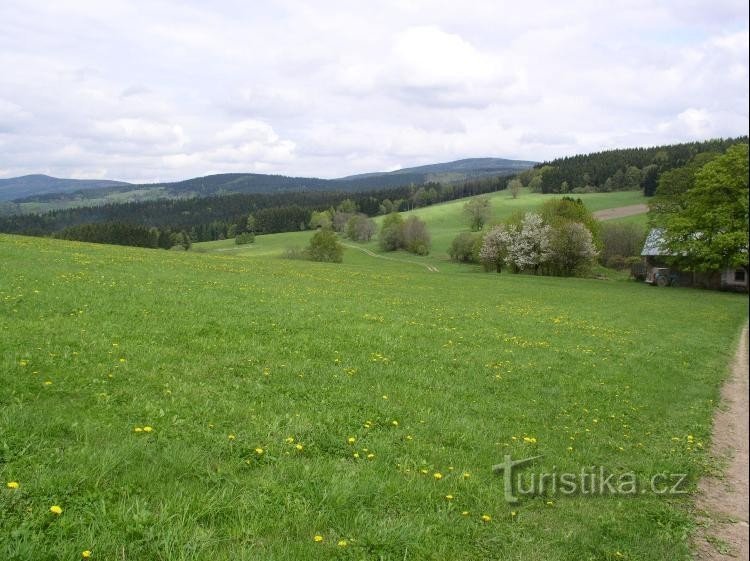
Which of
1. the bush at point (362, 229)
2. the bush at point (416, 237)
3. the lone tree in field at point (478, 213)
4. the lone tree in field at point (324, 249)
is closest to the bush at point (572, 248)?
the lone tree in field at point (324, 249)

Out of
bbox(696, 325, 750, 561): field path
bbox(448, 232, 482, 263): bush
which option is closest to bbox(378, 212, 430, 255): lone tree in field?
bbox(448, 232, 482, 263): bush

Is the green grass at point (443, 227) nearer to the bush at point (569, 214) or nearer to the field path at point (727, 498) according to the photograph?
the bush at point (569, 214)

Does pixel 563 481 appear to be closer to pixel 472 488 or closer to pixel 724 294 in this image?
pixel 472 488

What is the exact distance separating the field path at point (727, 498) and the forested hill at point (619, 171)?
6426 inches

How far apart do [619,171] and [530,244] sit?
11890 cm

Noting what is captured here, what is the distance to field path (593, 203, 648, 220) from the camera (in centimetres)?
13171

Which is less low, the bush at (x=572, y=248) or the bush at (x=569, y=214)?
the bush at (x=569, y=214)

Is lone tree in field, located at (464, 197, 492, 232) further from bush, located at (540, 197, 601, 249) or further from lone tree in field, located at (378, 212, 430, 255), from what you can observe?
bush, located at (540, 197, 601, 249)

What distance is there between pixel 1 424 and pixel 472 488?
22.1 ft

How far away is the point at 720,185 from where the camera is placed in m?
50.6

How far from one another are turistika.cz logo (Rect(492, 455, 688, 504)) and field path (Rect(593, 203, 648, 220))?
133 metres

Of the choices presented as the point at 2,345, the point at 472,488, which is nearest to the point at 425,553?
the point at 472,488

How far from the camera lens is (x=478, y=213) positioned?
14312 cm

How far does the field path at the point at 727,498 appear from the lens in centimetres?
685
